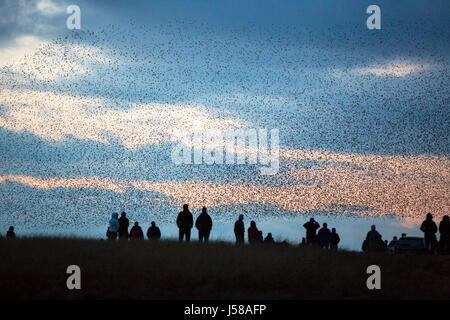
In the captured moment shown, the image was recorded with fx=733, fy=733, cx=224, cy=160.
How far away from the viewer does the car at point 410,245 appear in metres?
38.0

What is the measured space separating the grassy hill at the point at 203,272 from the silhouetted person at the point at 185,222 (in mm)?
1606

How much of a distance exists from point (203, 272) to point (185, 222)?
793 cm

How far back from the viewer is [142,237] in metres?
35.8

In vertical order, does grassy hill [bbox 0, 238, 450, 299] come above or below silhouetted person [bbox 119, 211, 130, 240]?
below

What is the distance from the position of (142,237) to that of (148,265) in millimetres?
9320

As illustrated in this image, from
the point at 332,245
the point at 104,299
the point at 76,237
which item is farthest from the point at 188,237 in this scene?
the point at 104,299

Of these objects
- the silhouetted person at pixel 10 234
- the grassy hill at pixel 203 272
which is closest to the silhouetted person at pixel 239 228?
the grassy hill at pixel 203 272

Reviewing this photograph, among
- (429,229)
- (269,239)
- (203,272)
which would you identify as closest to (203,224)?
(269,239)

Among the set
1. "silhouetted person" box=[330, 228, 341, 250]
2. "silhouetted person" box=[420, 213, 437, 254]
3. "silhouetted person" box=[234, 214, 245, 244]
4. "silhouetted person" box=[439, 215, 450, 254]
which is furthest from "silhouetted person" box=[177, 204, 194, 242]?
"silhouetted person" box=[439, 215, 450, 254]

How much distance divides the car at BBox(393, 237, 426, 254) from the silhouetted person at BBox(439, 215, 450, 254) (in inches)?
86.1

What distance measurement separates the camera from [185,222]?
33.4m

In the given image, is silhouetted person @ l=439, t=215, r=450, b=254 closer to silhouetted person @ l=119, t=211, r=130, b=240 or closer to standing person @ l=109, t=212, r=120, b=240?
silhouetted person @ l=119, t=211, r=130, b=240

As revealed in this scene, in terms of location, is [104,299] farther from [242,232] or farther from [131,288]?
[242,232]

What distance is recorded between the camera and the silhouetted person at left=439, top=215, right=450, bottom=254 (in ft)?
115
